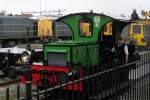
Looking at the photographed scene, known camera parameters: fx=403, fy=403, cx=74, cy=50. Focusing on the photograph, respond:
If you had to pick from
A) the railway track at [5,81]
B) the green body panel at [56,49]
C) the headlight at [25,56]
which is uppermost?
the green body panel at [56,49]

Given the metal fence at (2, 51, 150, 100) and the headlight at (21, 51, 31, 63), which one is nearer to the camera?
the metal fence at (2, 51, 150, 100)

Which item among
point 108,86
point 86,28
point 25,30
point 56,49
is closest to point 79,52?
point 56,49

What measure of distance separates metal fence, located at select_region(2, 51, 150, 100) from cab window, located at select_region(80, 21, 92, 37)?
4.77 metres

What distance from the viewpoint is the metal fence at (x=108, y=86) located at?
15.2 ft

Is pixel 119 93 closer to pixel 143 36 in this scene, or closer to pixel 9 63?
pixel 9 63

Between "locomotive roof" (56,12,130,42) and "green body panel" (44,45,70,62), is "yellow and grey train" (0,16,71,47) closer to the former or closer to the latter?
"locomotive roof" (56,12,130,42)

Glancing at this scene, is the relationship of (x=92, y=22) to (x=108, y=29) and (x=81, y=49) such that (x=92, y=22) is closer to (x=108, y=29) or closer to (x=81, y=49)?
(x=108, y=29)

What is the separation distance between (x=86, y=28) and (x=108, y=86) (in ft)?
22.4

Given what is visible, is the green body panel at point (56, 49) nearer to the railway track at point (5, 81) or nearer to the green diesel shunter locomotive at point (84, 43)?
the green diesel shunter locomotive at point (84, 43)

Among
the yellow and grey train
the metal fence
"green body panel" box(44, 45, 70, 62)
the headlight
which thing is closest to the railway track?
the headlight

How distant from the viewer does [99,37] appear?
41.0 ft

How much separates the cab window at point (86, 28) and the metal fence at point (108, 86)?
477 cm

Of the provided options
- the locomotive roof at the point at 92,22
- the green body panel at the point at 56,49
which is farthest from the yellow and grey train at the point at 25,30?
the green body panel at the point at 56,49

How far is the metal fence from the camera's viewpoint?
4641 millimetres
